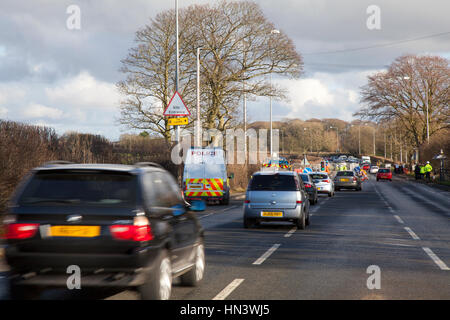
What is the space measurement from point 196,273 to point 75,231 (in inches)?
101

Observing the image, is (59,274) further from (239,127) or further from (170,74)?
(239,127)

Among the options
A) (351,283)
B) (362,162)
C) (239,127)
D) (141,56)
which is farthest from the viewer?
(362,162)

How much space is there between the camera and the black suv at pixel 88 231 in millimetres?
6750

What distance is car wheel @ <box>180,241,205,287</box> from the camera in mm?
8781

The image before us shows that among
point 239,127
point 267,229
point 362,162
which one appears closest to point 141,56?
point 239,127

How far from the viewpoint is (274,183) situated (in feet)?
58.5

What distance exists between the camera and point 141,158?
30312 millimetres

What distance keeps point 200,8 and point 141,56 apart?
4.77m

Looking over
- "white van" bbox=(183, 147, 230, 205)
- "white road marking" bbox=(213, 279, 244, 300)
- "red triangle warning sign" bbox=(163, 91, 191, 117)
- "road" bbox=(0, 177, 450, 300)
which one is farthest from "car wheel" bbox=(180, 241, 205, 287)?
"white van" bbox=(183, 147, 230, 205)

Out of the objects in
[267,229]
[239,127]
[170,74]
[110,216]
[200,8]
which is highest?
[200,8]

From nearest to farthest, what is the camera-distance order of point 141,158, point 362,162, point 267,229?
point 267,229
point 141,158
point 362,162

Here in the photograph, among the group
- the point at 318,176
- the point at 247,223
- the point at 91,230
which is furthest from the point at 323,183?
the point at 91,230

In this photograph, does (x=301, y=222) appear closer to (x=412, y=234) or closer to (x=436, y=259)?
(x=412, y=234)

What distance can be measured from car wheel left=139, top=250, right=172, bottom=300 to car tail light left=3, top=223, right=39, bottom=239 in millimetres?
1313
